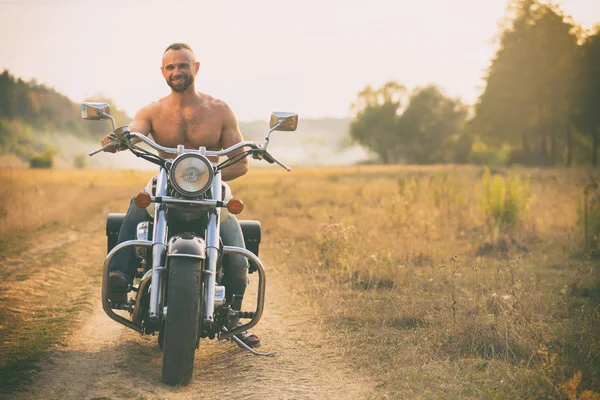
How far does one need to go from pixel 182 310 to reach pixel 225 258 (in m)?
0.93

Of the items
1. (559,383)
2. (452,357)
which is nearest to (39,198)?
(452,357)

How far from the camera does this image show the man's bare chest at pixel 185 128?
5113mm

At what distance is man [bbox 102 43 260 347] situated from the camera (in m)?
4.75

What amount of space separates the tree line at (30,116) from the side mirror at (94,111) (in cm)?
1253

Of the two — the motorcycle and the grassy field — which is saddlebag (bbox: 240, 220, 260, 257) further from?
the grassy field

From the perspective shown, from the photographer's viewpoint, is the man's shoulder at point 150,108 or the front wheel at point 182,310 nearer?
the front wheel at point 182,310

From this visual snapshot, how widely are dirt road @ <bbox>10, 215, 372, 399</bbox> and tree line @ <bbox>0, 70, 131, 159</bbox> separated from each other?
1179 centimetres

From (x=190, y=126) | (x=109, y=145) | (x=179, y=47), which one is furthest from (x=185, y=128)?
(x=109, y=145)

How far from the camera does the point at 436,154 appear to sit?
61.1 m

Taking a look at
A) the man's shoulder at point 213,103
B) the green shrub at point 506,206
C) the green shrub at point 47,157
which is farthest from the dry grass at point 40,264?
the green shrub at point 47,157

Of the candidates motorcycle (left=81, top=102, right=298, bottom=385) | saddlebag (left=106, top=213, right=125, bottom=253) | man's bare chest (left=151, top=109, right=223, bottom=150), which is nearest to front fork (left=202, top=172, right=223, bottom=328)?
motorcycle (left=81, top=102, right=298, bottom=385)

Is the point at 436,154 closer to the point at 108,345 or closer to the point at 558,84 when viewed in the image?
the point at 558,84

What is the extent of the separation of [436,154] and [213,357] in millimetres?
57769

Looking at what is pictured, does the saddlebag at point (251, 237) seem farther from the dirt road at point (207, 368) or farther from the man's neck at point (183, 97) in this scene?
the man's neck at point (183, 97)
